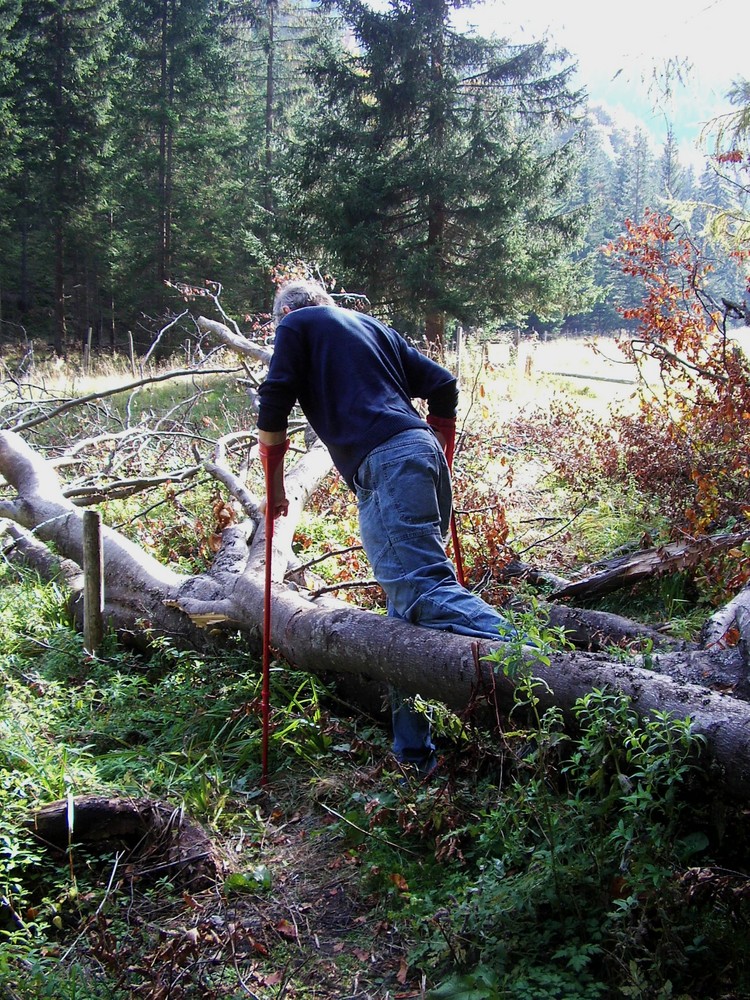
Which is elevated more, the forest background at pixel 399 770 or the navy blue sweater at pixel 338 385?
the navy blue sweater at pixel 338 385

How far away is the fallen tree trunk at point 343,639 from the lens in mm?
2365

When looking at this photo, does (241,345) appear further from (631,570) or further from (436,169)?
(436,169)

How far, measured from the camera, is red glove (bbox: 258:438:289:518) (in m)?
3.65

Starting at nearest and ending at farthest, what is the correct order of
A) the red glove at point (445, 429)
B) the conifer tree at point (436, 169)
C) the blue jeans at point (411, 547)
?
the blue jeans at point (411, 547)
the red glove at point (445, 429)
the conifer tree at point (436, 169)

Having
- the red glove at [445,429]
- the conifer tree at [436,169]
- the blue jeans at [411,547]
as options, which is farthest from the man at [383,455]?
the conifer tree at [436,169]

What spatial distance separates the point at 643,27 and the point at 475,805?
26.4ft

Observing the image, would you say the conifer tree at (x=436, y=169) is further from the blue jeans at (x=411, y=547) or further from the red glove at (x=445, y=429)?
the blue jeans at (x=411, y=547)

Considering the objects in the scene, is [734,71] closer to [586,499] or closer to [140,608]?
[586,499]

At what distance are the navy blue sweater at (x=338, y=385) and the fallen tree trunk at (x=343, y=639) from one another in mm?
815

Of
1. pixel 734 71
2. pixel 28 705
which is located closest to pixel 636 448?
pixel 28 705

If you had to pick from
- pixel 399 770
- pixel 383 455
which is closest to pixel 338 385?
pixel 383 455

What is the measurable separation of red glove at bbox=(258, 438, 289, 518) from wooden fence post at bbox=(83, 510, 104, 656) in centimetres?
135

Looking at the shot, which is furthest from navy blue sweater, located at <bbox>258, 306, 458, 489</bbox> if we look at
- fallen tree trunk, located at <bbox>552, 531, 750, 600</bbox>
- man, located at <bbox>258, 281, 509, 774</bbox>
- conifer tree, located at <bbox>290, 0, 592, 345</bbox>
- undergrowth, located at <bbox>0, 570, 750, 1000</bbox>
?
conifer tree, located at <bbox>290, 0, 592, 345</bbox>

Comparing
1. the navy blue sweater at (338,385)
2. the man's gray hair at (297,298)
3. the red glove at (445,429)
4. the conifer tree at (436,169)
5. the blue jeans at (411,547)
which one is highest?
the conifer tree at (436,169)
